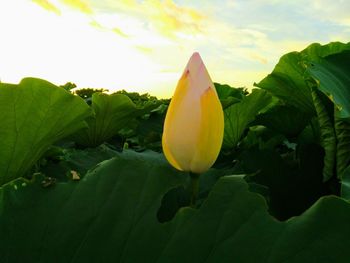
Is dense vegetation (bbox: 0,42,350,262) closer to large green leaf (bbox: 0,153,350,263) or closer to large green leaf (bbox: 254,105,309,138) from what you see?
large green leaf (bbox: 0,153,350,263)

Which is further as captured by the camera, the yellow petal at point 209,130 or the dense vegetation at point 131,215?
the yellow petal at point 209,130

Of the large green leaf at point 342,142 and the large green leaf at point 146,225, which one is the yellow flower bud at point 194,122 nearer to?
the large green leaf at point 146,225

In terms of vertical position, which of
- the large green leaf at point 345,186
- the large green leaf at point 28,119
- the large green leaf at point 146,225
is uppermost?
the large green leaf at point 28,119

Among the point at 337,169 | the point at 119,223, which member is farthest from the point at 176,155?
the point at 337,169

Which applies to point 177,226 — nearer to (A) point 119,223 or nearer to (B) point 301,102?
(A) point 119,223

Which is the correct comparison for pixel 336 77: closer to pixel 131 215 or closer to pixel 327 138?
pixel 327 138

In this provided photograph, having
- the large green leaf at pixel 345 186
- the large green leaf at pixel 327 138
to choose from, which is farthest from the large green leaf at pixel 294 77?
the large green leaf at pixel 345 186

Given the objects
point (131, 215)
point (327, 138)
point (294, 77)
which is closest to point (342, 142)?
point (327, 138)
